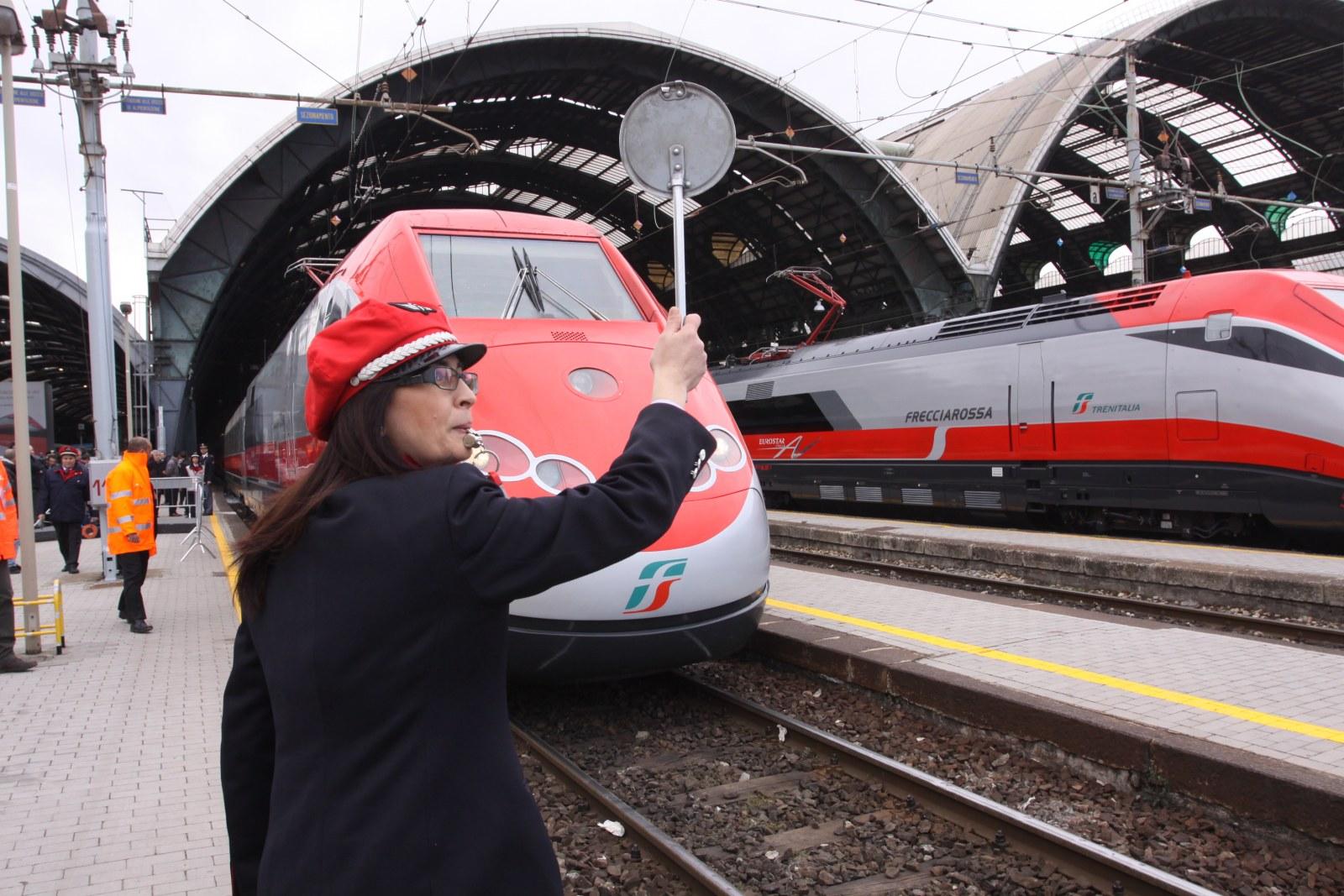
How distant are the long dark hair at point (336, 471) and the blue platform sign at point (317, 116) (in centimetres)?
1664

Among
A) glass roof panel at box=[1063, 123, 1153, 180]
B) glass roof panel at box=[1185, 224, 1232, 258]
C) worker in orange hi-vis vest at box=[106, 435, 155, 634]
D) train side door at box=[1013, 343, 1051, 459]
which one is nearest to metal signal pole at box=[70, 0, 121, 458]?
worker in orange hi-vis vest at box=[106, 435, 155, 634]

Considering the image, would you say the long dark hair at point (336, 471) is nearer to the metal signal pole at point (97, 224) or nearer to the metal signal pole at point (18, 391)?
the metal signal pole at point (18, 391)

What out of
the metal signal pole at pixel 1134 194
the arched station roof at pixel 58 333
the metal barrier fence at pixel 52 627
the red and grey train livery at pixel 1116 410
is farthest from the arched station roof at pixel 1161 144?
the arched station roof at pixel 58 333

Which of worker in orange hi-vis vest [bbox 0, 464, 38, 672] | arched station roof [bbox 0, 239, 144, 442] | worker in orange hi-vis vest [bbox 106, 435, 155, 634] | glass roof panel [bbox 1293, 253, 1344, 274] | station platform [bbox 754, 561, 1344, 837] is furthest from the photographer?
glass roof panel [bbox 1293, 253, 1344, 274]

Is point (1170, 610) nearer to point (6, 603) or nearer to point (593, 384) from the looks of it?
point (593, 384)

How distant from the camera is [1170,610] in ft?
28.7

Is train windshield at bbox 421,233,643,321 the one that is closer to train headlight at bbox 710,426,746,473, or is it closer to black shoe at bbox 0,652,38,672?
train headlight at bbox 710,426,746,473

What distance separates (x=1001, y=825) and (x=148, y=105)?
13.5m

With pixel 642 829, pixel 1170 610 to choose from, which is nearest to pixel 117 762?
pixel 642 829

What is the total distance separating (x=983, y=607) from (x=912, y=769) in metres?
4.05

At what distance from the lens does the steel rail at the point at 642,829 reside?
12.1 feet

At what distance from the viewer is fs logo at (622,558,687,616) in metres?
4.86

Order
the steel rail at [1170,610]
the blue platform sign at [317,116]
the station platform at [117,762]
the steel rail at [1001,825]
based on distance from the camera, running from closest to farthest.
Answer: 1. the steel rail at [1001,825]
2. the station platform at [117,762]
3. the steel rail at [1170,610]
4. the blue platform sign at [317,116]

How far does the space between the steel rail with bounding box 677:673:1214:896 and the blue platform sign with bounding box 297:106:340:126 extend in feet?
48.2
